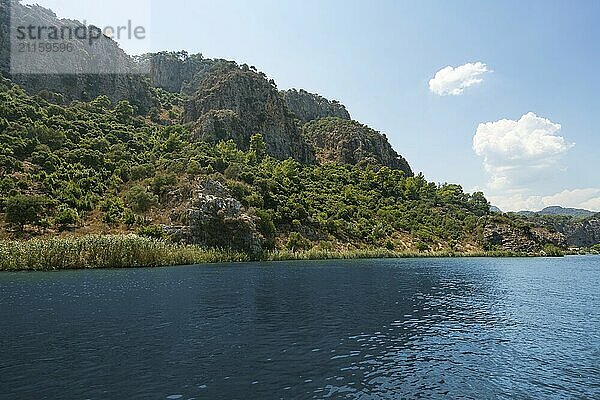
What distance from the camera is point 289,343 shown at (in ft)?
91.6

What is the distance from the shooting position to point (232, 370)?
22.3 meters

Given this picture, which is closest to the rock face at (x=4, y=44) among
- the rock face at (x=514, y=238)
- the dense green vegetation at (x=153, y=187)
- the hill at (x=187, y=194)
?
the hill at (x=187, y=194)

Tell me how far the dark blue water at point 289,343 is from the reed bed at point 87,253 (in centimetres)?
1645

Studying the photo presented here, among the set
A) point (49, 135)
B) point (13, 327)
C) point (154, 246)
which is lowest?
point (13, 327)

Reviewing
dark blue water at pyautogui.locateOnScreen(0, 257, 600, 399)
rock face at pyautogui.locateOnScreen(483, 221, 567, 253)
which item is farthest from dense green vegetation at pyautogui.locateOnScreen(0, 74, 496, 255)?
dark blue water at pyautogui.locateOnScreen(0, 257, 600, 399)

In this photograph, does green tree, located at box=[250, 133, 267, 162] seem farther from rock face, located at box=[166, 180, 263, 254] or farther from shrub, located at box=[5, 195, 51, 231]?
shrub, located at box=[5, 195, 51, 231]

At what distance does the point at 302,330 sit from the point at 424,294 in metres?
25.5

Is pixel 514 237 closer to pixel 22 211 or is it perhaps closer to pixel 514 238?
pixel 514 238

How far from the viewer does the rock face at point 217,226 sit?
104 m

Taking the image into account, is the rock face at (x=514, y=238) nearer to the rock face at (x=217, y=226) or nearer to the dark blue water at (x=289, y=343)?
the rock face at (x=217, y=226)

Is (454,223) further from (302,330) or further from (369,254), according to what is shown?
(302,330)

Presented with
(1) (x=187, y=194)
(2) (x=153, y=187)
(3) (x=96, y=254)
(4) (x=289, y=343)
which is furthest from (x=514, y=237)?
(4) (x=289, y=343)

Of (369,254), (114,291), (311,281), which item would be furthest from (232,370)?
(369,254)

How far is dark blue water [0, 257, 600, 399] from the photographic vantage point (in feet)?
66.1
